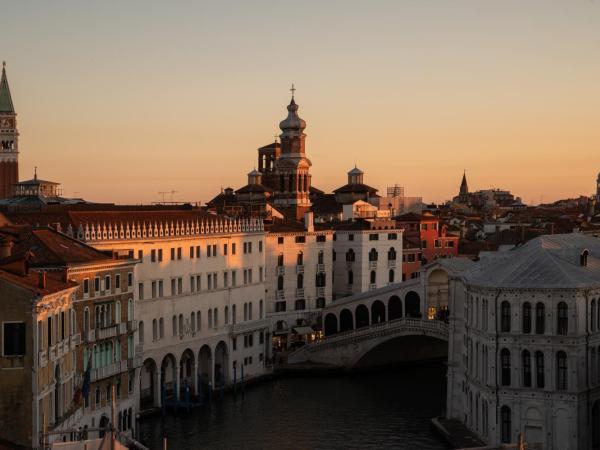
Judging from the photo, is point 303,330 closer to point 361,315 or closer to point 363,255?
point 361,315

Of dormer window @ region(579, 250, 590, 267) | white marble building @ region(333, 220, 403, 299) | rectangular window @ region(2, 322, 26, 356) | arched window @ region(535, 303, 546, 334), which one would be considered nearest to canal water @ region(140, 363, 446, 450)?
arched window @ region(535, 303, 546, 334)

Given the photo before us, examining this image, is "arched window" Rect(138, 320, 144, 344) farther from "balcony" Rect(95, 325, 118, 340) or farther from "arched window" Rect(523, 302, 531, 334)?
"arched window" Rect(523, 302, 531, 334)

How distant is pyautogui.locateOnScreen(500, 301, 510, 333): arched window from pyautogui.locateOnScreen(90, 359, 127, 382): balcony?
13292 mm

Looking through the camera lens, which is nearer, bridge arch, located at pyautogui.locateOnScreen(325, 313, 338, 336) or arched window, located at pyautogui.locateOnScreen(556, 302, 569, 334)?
arched window, located at pyautogui.locateOnScreen(556, 302, 569, 334)

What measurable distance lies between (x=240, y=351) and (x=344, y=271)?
17848 mm

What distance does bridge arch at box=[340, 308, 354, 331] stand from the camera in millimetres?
74000

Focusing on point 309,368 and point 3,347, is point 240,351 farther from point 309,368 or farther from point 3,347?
point 3,347

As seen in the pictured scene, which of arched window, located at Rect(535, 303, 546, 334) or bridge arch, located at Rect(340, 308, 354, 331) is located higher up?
arched window, located at Rect(535, 303, 546, 334)

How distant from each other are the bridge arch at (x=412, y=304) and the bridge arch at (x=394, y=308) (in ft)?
2.83

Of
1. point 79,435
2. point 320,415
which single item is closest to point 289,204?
point 320,415

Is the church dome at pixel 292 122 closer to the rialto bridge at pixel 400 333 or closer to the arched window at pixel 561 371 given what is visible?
the rialto bridge at pixel 400 333

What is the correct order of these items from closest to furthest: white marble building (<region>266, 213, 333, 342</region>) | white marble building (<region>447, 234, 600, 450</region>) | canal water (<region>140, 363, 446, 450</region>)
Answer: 1. white marble building (<region>447, 234, 600, 450</region>)
2. canal water (<region>140, 363, 446, 450</region>)
3. white marble building (<region>266, 213, 333, 342</region>)

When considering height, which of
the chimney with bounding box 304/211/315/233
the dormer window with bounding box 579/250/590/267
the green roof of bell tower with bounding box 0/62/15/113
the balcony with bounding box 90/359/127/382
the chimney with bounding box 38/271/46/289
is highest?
the green roof of bell tower with bounding box 0/62/15/113

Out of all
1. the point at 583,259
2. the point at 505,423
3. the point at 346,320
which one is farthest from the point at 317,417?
the point at 346,320
